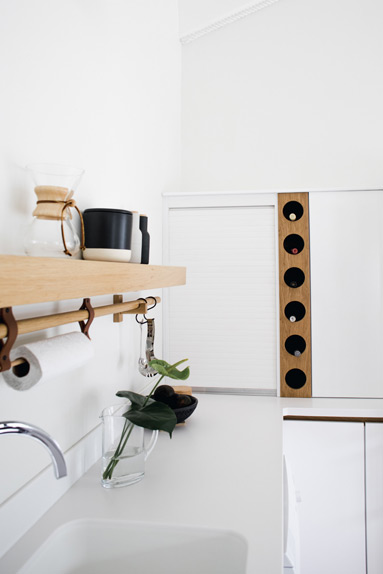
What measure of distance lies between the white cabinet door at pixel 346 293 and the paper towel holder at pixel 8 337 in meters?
1.61

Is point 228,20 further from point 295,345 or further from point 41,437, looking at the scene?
point 41,437

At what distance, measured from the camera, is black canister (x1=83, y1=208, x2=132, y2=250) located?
3.76 feet

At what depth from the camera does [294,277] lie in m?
2.27

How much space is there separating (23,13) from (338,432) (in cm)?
181

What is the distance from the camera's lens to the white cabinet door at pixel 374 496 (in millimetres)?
1957

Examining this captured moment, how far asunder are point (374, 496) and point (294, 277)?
972 mm

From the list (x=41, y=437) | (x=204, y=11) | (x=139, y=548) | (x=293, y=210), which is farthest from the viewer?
(x=204, y=11)

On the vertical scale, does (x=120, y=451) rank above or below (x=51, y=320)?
below

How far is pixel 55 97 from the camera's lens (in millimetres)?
1168

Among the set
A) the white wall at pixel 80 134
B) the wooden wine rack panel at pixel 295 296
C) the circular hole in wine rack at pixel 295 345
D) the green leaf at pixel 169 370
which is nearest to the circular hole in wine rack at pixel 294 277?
the wooden wine rack panel at pixel 295 296

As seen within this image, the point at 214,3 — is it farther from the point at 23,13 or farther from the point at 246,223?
the point at 23,13

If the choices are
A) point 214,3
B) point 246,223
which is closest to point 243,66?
point 214,3

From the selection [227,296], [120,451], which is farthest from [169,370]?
[227,296]

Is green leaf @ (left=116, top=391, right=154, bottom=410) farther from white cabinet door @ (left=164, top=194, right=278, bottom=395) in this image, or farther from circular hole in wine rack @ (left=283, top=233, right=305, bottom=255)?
circular hole in wine rack @ (left=283, top=233, right=305, bottom=255)
